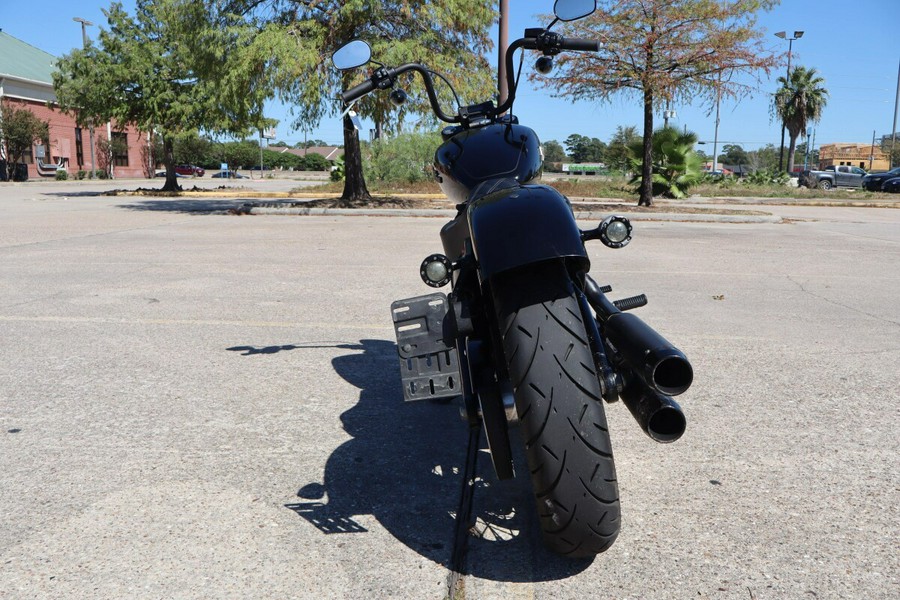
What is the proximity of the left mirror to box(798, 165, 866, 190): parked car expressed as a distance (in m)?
41.0

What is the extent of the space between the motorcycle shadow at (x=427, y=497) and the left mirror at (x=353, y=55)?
1.89 m

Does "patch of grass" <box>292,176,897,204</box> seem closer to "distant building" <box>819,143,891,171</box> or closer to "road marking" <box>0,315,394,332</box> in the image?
"road marking" <box>0,315,394,332</box>

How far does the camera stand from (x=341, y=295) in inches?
281

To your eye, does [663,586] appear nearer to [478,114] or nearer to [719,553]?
[719,553]

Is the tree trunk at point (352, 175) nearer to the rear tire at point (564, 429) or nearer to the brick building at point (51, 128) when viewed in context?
the rear tire at point (564, 429)

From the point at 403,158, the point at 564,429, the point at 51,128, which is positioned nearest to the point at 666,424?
the point at 564,429

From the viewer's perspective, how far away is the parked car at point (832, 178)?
4069 centimetres

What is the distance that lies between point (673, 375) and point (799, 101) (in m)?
56.7

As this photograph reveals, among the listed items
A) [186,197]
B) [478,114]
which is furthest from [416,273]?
[186,197]

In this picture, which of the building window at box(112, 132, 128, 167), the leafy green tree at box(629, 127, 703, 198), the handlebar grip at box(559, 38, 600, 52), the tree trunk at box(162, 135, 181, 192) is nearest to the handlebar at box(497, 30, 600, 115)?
the handlebar grip at box(559, 38, 600, 52)

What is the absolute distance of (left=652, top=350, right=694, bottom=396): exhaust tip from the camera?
2225mm

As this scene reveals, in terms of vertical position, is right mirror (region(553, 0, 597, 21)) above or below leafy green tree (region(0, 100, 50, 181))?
below

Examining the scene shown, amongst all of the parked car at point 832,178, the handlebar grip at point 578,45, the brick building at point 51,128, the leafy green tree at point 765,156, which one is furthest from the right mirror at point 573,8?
the leafy green tree at point 765,156

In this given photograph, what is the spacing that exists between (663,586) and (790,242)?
11595 millimetres
